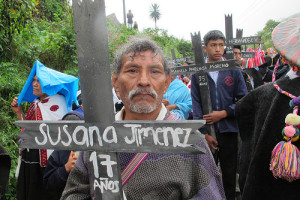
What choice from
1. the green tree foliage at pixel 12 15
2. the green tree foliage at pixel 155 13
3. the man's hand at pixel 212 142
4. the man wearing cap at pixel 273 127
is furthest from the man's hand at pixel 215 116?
the green tree foliage at pixel 155 13

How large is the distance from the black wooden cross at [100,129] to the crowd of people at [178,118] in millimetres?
93

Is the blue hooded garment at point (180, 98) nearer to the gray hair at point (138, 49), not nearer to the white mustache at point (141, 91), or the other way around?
the gray hair at point (138, 49)

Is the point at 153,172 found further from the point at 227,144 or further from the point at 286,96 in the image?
the point at 227,144

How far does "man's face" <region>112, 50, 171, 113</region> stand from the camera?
1493mm

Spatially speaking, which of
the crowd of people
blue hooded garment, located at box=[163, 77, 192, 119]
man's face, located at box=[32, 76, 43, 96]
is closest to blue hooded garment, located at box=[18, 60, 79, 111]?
the crowd of people

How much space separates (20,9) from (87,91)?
14.3 ft

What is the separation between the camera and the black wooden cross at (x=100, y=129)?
40.3 inches

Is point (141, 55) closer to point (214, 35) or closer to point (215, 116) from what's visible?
point (215, 116)

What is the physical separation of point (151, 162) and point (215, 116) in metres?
1.90

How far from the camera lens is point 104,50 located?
1059 millimetres

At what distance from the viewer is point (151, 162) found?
1.42m

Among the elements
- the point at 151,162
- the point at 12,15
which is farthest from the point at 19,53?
the point at 151,162

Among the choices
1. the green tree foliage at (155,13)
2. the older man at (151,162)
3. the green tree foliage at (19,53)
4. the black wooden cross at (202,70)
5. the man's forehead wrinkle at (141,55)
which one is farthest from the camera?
the green tree foliage at (155,13)

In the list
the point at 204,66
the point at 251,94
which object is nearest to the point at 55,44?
the point at 204,66
